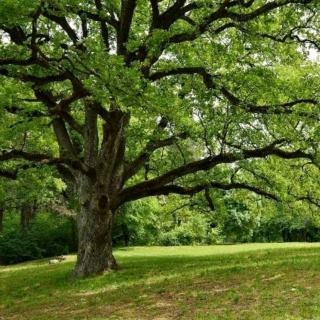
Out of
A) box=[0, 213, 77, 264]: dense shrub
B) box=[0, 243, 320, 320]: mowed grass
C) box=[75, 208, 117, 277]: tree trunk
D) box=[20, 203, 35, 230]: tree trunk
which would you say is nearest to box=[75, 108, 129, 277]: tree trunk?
box=[75, 208, 117, 277]: tree trunk

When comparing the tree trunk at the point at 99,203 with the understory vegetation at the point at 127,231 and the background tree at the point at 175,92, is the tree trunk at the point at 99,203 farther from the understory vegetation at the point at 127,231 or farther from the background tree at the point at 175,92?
the understory vegetation at the point at 127,231

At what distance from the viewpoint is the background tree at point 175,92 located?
52.5 ft

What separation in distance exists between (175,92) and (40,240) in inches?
1012

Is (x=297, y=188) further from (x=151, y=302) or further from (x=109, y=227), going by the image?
(x=151, y=302)

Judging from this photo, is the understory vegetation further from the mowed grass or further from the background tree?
the mowed grass

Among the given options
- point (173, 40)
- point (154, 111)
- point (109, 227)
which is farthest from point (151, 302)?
point (173, 40)

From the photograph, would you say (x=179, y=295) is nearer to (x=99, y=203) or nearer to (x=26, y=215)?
(x=99, y=203)

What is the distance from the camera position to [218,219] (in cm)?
2408

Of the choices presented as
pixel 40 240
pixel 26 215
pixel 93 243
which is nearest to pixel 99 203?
pixel 93 243

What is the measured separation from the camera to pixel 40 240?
41.5 metres

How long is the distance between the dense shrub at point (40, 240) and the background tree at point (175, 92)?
2018cm

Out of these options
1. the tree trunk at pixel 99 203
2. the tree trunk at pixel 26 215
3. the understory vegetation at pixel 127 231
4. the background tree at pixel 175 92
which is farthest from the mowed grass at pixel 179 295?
the tree trunk at pixel 26 215

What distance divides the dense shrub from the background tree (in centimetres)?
2018

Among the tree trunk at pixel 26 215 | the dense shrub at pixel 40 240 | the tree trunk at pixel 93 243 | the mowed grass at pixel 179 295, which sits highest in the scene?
the tree trunk at pixel 26 215
